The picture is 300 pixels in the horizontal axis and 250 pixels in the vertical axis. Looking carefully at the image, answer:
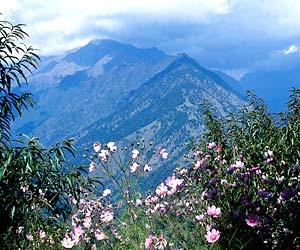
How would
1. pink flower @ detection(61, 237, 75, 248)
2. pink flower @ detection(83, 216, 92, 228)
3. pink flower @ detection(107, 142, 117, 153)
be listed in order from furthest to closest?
1. pink flower @ detection(83, 216, 92, 228)
2. pink flower @ detection(107, 142, 117, 153)
3. pink flower @ detection(61, 237, 75, 248)

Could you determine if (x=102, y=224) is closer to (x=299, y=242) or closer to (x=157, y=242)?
(x=157, y=242)

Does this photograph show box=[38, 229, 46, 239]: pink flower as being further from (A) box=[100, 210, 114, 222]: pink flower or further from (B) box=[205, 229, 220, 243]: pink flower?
(B) box=[205, 229, 220, 243]: pink flower

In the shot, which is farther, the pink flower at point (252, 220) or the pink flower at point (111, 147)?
the pink flower at point (111, 147)

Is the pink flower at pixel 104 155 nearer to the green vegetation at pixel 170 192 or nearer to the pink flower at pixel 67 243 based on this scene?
the green vegetation at pixel 170 192

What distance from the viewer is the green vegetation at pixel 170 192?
11.5 ft

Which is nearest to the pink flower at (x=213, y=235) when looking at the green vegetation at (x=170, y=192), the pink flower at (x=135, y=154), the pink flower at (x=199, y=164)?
the green vegetation at (x=170, y=192)

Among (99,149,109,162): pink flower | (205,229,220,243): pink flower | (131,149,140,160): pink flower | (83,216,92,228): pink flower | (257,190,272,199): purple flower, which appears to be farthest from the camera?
(83,216,92,228): pink flower

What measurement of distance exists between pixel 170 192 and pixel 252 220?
104 centimetres

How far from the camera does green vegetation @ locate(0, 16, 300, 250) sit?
351 cm

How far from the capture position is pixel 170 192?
4.14 meters

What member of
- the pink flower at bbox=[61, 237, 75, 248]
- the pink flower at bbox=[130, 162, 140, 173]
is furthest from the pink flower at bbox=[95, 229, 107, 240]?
the pink flower at bbox=[130, 162, 140, 173]

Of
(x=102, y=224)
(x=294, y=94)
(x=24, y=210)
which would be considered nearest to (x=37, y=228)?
(x=24, y=210)

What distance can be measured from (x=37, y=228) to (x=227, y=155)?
232 cm

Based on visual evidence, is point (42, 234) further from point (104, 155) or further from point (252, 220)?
point (252, 220)
